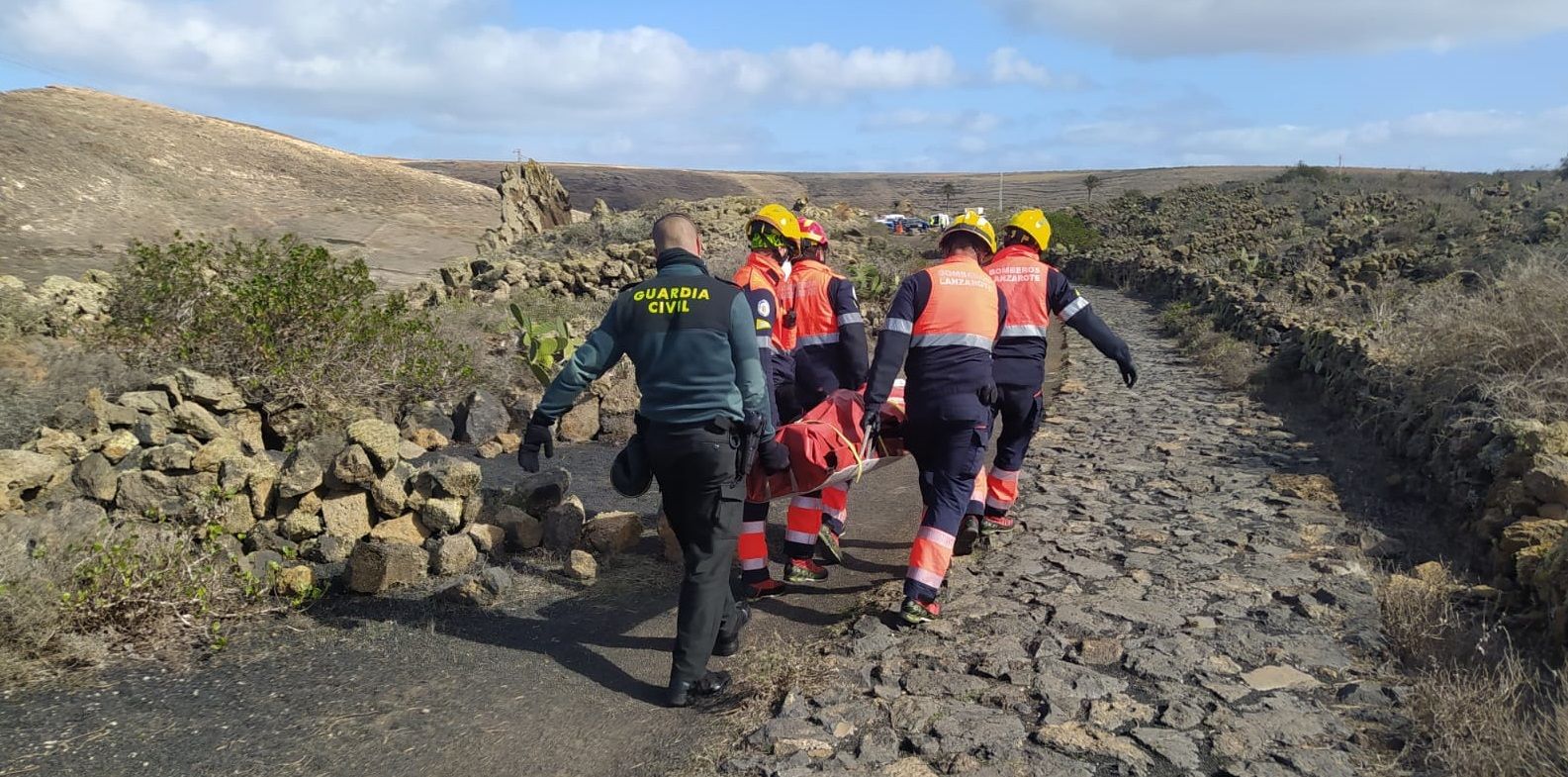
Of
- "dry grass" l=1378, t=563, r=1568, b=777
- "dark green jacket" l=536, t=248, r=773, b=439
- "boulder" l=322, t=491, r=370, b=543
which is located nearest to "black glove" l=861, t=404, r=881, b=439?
"dark green jacket" l=536, t=248, r=773, b=439

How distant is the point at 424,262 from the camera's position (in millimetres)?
23141

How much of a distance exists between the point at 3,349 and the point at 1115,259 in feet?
92.1

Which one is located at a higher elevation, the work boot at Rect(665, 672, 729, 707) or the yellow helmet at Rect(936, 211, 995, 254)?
the yellow helmet at Rect(936, 211, 995, 254)

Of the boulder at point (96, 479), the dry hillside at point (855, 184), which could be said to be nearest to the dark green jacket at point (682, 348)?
the boulder at point (96, 479)

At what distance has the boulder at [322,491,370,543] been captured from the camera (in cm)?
555

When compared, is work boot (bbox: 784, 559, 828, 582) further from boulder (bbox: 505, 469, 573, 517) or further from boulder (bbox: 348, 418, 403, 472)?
boulder (bbox: 348, 418, 403, 472)

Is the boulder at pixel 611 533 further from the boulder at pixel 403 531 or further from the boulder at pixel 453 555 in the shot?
the boulder at pixel 403 531

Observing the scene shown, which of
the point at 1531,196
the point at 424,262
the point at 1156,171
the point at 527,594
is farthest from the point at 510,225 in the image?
the point at 1156,171

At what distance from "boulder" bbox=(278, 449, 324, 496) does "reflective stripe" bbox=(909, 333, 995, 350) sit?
11.4ft

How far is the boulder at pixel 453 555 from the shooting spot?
5.48 m

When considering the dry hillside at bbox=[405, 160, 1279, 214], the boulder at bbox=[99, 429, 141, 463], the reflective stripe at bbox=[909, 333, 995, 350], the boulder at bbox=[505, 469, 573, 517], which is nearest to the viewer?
the reflective stripe at bbox=[909, 333, 995, 350]

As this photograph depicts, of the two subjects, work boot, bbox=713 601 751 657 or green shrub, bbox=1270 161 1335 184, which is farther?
green shrub, bbox=1270 161 1335 184

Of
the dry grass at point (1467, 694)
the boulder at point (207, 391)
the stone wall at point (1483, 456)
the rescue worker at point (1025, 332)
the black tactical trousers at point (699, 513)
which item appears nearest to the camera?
the dry grass at point (1467, 694)

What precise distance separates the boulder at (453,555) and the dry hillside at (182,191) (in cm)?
1338
